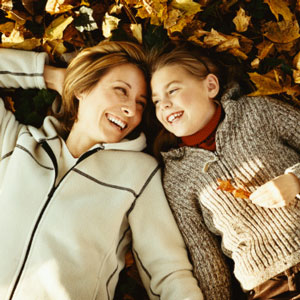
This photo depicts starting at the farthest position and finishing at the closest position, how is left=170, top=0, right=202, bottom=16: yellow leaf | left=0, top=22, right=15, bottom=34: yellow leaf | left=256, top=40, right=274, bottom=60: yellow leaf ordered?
left=0, top=22, right=15, bottom=34: yellow leaf → left=256, top=40, right=274, bottom=60: yellow leaf → left=170, top=0, right=202, bottom=16: yellow leaf

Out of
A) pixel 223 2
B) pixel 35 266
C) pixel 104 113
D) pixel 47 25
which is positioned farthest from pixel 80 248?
pixel 223 2

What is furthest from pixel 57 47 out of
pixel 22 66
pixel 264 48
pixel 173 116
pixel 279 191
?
pixel 279 191

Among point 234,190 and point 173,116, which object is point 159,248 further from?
point 173,116

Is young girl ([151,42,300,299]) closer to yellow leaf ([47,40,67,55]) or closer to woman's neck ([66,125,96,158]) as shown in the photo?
woman's neck ([66,125,96,158])

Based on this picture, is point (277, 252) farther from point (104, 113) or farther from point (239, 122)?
point (104, 113)

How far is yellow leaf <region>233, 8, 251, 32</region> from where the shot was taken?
5.86 feet

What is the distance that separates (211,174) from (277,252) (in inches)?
17.3

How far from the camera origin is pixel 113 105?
5.80 feet

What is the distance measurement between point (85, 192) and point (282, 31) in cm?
123

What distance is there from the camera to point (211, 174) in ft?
5.61

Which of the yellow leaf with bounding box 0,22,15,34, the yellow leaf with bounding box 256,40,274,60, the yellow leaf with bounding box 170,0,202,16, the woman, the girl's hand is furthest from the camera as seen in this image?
the yellow leaf with bounding box 0,22,15,34

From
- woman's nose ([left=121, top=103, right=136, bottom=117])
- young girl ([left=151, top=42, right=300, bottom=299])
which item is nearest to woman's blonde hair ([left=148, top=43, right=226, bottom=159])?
young girl ([left=151, top=42, right=300, bottom=299])

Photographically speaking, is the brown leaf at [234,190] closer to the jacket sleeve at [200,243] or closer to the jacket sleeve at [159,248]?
the jacket sleeve at [200,243]

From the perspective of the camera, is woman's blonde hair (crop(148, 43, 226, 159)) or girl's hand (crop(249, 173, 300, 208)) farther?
woman's blonde hair (crop(148, 43, 226, 159))
